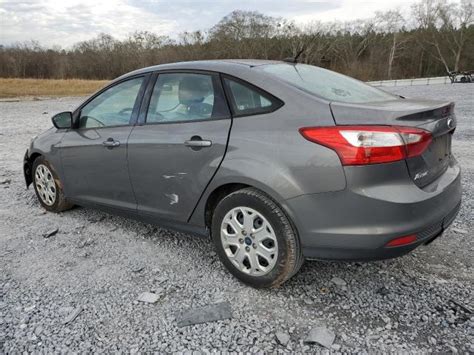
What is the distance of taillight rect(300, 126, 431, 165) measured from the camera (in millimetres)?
2236

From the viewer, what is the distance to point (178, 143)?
9.73 feet

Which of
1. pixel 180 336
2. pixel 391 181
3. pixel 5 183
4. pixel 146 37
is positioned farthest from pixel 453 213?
pixel 146 37

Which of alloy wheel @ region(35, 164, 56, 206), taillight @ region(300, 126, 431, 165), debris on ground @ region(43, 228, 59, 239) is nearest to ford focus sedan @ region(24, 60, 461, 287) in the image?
taillight @ region(300, 126, 431, 165)

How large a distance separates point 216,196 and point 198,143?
41cm

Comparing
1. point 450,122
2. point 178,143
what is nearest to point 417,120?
point 450,122

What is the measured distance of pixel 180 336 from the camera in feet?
7.85

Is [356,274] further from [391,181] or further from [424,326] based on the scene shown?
[391,181]

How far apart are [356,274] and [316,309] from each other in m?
0.57

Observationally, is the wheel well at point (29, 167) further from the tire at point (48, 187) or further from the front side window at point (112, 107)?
the front side window at point (112, 107)

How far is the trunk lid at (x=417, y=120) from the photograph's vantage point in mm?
2299

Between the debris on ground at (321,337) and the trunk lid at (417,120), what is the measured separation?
1038mm

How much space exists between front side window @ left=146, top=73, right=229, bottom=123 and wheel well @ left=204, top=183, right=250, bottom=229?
0.50 metres

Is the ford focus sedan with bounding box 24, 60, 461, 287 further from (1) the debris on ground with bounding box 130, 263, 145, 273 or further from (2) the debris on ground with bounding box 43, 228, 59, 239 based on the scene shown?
(2) the debris on ground with bounding box 43, 228, 59, 239

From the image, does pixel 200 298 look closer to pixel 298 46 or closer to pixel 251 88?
pixel 251 88
